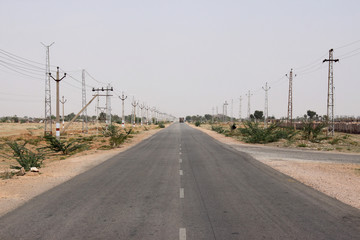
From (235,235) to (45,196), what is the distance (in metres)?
5.89

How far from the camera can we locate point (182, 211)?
7.09 meters

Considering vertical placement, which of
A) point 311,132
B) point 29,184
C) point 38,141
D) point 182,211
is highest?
point 311,132

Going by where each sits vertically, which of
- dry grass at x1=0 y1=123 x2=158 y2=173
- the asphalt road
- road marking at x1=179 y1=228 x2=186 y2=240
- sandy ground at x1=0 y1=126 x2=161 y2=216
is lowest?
dry grass at x1=0 y1=123 x2=158 y2=173

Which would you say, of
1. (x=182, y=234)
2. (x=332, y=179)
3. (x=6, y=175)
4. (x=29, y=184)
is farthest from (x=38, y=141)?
(x=182, y=234)

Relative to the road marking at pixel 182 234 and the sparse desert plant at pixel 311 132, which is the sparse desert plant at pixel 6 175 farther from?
the sparse desert plant at pixel 311 132

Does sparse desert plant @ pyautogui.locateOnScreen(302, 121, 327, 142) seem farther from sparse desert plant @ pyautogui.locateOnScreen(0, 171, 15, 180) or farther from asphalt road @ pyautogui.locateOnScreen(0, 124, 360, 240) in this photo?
sparse desert plant @ pyautogui.locateOnScreen(0, 171, 15, 180)

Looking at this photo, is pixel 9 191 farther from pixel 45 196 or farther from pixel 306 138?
pixel 306 138

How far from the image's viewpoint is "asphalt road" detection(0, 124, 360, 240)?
5.68 meters

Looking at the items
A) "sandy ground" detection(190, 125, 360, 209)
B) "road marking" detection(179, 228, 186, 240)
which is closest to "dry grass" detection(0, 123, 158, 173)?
"road marking" detection(179, 228, 186, 240)

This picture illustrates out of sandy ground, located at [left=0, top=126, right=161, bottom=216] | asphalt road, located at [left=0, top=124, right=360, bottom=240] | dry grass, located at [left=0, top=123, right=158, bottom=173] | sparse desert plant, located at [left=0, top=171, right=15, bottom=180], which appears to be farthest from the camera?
dry grass, located at [left=0, top=123, right=158, bottom=173]

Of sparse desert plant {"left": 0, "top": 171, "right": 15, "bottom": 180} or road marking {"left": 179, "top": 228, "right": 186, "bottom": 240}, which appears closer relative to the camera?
road marking {"left": 179, "top": 228, "right": 186, "bottom": 240}

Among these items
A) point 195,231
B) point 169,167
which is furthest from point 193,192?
point 169,167

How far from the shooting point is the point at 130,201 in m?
8.06

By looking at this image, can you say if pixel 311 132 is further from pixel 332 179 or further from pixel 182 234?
pixel 182 234
